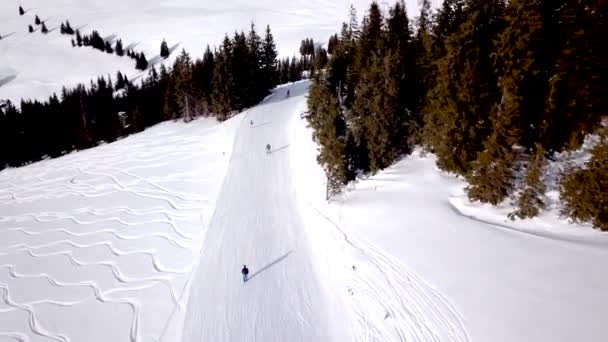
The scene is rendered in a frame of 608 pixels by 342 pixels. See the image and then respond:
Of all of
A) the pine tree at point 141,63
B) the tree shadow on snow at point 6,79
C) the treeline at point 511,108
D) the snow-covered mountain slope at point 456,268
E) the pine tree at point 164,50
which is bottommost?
the snow-covered mountain slope at point 456,268

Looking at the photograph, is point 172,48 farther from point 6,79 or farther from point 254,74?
point 254,74

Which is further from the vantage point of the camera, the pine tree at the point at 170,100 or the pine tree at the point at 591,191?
the pine tree at the point at 170,100

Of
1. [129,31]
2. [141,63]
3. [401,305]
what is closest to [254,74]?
[401,305]

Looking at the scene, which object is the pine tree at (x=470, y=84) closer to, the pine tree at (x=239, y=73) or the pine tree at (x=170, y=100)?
the pine tree at (x=239, y=73)

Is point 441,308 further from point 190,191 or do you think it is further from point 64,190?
point 64,190

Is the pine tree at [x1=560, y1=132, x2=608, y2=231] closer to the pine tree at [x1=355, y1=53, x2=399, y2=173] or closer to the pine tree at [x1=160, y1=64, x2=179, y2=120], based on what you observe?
the pine tree at [x1=355, y1=53, x2=399, y2=173]

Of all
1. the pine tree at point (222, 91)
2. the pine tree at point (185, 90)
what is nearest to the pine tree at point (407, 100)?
the pine tree at point (222, 91)
